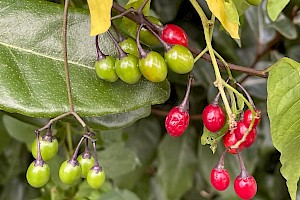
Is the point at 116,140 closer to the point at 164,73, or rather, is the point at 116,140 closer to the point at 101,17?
the point at 164,73

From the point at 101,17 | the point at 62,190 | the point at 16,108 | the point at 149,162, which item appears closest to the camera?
the point at 101,17

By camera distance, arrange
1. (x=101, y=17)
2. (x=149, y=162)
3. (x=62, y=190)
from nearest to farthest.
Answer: (x=101, y=17)
(x=62, y=190)
(x=149, y=162)

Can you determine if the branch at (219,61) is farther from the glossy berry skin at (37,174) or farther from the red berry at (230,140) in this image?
the glossy berry skin at (37,174)

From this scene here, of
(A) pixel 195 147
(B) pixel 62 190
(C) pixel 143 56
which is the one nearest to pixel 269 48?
(A) pixel 195 147

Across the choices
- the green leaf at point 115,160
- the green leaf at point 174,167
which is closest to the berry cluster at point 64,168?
the green leaf at point 115,160

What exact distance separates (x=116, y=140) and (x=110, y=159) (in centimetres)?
3

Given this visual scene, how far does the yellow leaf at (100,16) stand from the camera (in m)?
0.52

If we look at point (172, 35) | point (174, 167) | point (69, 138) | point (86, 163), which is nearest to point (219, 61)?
point (172, 35)

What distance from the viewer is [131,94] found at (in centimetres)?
67

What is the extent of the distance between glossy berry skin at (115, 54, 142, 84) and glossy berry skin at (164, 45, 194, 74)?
1.4 inches

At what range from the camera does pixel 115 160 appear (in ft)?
3.32

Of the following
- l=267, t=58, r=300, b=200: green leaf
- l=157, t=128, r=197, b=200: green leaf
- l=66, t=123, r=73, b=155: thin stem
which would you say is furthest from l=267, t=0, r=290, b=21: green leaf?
l=157, t=128, r=197, b=200: green leaf

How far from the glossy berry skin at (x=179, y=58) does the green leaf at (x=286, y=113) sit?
0.09 metres

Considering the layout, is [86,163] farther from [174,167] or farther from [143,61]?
[174,167]
